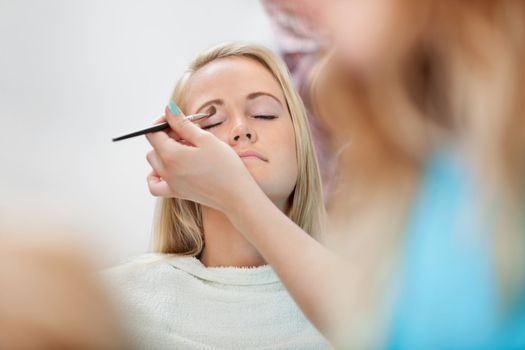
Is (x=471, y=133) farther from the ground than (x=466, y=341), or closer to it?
farther from the ground

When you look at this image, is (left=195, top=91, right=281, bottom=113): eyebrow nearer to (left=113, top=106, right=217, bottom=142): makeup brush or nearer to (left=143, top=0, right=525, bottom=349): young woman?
(left=113, top=106, right=217, bottom=142): makeup brush

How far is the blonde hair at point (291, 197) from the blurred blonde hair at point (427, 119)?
620 mm

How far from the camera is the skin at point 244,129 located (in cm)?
113

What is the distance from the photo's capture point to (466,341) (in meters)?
0.50

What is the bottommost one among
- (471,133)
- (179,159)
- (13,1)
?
(471,133)

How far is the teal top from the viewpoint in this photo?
50 centimetres

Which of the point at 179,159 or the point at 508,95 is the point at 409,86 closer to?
the point at 508,95

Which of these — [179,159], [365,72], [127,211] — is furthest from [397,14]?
[127,211]

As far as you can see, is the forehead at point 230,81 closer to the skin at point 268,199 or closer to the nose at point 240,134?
the nose at point 240,134

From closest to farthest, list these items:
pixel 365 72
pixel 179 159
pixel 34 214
Answer: 1. pixel 34 214
2. pixel 365 72
3. pixel 179 159

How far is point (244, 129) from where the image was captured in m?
1.12

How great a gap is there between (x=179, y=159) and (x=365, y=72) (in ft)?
1.35

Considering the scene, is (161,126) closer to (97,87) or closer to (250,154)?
(250,154)

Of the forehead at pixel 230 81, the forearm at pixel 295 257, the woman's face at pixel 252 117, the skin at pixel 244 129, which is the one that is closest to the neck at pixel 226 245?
the skin at pixel 244 129
